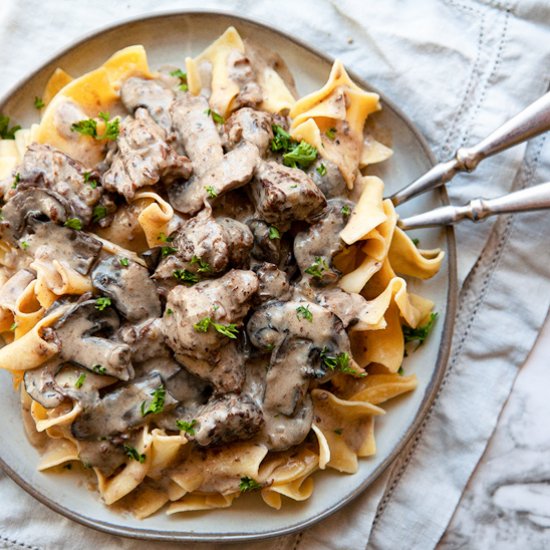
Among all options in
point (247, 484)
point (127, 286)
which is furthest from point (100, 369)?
point (247, 484)

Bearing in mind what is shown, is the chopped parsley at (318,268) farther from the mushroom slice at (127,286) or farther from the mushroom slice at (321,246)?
the mushroom slice at (127,286)

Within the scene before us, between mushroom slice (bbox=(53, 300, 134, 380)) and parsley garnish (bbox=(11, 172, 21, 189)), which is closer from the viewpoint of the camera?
mushroom slice (bbox=(53, 300, 134, 380))

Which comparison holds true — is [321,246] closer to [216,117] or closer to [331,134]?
[331,134]

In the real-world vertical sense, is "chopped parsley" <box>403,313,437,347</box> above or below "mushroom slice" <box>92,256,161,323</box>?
below

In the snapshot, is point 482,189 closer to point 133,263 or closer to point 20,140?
point 133,263

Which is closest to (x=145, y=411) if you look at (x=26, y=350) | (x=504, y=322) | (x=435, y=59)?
(x=26, y=350)

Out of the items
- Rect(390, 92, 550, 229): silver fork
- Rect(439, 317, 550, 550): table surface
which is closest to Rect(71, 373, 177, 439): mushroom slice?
Rect(390, 92, 550, 229): silver fork

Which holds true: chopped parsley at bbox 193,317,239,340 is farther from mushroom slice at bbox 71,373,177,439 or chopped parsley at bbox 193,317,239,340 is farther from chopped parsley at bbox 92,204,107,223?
chopped parsley at bbox 92,204,107,223

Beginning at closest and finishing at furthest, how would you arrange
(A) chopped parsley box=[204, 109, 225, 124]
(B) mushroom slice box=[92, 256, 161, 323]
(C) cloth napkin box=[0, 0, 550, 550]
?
1. (B) mushroom slice box=[92, 256, 161, 323]
2. (A) chopped parsley box=[204, 109, 225, 124]
3. (C) cloth napkin box=[0, 0, 550, 550]
